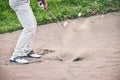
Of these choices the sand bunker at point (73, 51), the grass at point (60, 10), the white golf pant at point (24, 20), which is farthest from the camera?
the grass at point (60, 10)

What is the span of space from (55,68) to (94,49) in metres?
1.20

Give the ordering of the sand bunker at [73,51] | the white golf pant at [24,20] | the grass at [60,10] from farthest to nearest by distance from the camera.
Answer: the grass at [60,10] → the white golf pant at [24,20] → the sand bunker at [73,51]

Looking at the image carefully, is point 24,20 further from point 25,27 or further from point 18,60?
point 18,60

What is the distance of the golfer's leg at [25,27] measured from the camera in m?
7.71

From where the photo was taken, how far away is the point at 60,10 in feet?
38.2

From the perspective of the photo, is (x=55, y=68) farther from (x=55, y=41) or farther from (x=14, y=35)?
(x=14, y=35)

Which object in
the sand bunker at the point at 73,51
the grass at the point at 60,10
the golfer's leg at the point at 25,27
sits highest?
the golfer's leg at the point at 25,27

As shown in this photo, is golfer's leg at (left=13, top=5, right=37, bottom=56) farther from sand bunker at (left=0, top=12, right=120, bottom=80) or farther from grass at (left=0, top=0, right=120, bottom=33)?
grass at (left=0, top=0, right=120, bottom=33)

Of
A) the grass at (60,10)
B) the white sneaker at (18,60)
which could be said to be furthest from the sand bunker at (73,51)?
the grass at (60,10)

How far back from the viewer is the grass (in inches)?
432

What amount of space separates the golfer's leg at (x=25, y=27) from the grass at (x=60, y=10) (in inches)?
103

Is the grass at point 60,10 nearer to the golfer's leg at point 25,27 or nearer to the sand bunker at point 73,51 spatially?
the sand bunker at point 73,51

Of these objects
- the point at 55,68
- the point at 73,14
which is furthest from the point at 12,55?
the point at 73,14

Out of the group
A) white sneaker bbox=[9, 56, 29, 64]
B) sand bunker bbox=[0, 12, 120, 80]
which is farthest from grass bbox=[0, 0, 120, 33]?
white sneaker bbox=[9, 56, 29, 64]
